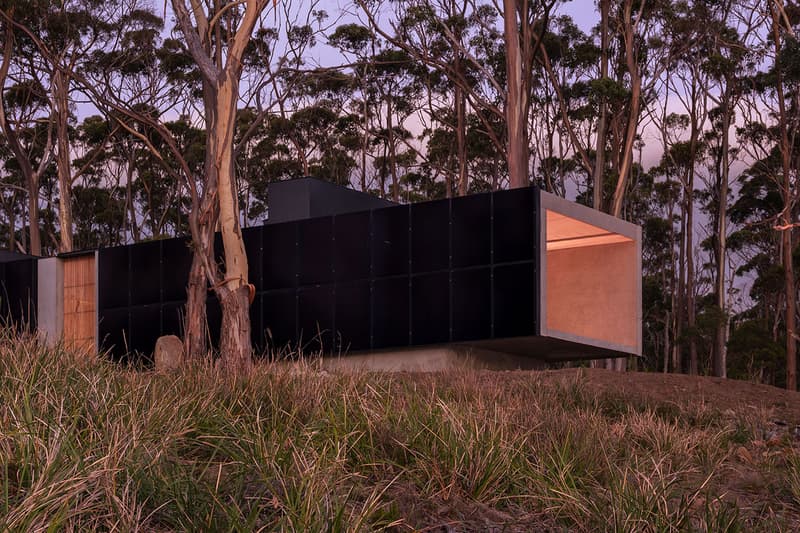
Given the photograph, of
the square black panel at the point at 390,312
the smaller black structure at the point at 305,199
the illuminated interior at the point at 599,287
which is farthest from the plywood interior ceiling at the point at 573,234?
the smaller black structure at the point at 305,199

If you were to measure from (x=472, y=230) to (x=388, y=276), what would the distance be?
5.36 ft

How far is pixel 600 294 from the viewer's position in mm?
17484

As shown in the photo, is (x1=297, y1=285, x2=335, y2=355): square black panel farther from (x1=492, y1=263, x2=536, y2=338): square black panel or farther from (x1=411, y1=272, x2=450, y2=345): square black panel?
(x1=492, y1=263, x2=536, y2=338): square black panel

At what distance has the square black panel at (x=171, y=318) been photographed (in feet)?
62.1

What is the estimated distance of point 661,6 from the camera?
90.3ft

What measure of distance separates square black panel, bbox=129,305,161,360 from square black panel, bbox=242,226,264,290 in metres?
2.16

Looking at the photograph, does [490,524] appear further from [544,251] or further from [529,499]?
[544,251]

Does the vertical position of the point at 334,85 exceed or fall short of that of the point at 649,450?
it exceeds it

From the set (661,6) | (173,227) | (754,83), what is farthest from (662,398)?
(173,227)

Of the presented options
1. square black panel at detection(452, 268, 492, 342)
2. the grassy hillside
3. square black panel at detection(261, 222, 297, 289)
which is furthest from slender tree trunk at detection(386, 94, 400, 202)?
the grassy hillside

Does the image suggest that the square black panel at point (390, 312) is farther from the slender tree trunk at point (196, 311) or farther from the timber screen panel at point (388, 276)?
the slender tree trunk at point (196, 311)

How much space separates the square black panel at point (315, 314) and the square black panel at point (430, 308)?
1567mm

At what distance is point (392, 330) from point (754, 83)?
18554 mm

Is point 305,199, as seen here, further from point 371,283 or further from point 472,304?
point 472,304
